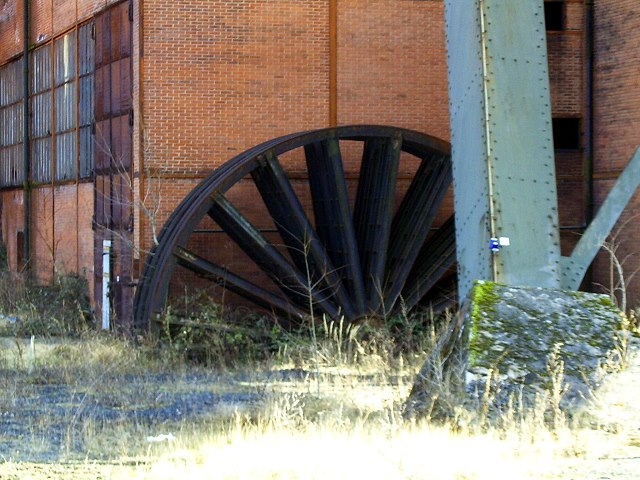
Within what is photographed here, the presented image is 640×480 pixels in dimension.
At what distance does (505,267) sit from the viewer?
422 inches

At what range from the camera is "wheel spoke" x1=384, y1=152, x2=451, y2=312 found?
16.5 meters

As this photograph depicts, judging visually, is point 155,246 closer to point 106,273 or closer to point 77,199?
point 106,273

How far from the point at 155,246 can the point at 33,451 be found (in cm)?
718

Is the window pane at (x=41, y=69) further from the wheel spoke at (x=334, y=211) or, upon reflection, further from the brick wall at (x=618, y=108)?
the brick wall at (x=618, y=108)

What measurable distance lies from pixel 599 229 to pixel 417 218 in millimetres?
5130

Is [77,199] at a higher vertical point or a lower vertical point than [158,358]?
higher

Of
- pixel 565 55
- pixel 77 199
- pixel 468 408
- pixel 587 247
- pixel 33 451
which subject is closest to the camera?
pixel 468 408

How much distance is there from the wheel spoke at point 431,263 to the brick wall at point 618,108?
2425 mm

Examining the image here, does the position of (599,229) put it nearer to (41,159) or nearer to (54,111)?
(54,111)

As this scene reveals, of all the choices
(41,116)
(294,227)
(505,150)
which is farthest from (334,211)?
(41,116)

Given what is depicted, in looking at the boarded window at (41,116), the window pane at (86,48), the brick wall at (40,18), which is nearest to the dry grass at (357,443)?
the brick wall at (40,18)

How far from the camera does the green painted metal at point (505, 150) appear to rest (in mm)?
10836

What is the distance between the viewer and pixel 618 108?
56.1 ft

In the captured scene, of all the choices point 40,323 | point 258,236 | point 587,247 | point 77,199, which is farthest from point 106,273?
point 587,247
